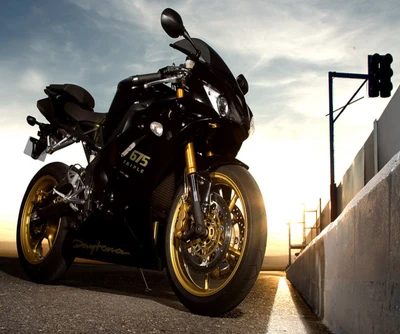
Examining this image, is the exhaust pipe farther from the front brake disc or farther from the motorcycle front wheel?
the front brake disc

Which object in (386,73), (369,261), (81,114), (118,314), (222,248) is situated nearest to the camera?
(369,261)

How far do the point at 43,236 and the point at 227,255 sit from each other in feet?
8.29

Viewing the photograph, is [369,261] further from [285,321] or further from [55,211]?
[55,211]

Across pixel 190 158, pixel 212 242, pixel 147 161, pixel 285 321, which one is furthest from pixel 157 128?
pixel 285 321

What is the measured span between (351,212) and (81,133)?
2.92 m

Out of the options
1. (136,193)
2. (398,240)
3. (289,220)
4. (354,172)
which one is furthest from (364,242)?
(289,220)

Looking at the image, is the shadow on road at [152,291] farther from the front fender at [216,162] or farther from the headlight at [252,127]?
the headlight at [252,127]

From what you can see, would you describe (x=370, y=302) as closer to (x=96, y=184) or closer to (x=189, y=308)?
(x=189, y=308)

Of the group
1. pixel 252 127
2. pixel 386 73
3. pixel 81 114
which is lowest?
pixel 252 127

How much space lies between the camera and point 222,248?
3.52 meters

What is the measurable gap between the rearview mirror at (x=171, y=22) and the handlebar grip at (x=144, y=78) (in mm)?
446

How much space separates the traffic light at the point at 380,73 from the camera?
40.4 feet

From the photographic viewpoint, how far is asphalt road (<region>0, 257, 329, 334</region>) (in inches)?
116

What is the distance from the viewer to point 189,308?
11.9ft
